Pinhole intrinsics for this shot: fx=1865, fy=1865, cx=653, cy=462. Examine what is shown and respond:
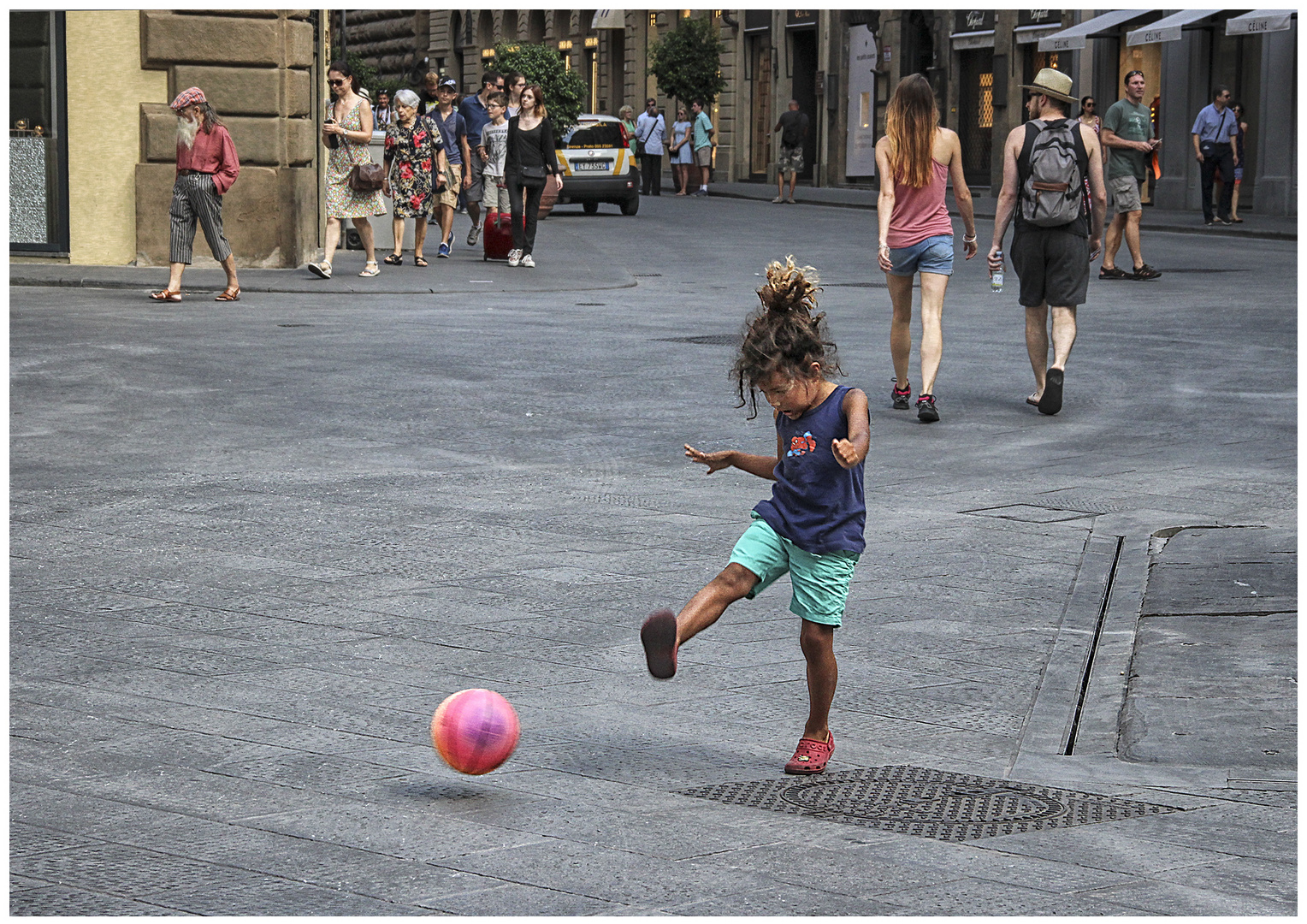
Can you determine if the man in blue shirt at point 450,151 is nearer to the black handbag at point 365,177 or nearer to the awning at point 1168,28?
the black handbag at point 365,177

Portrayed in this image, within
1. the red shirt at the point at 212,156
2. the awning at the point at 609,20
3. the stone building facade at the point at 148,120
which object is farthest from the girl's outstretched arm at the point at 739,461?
the awning at the point at 609,20

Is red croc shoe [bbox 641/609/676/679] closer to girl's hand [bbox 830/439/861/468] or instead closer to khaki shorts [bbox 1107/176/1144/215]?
girl's hand [bbox 830/439/861/468]

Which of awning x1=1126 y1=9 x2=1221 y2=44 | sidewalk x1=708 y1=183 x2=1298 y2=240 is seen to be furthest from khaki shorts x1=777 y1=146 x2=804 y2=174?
awning x1=1126 y1=9 x2=1221 y2=44

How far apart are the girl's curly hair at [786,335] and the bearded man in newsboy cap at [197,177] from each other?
36.0ft

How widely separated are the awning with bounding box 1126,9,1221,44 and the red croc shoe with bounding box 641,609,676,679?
27439mm

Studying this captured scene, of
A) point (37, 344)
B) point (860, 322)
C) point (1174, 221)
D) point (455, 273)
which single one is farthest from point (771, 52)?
point (37, 344)

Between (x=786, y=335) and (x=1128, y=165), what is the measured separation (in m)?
14.1

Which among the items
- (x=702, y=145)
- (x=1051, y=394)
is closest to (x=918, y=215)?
(x=1051, y=394)

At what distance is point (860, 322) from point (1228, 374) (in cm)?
372

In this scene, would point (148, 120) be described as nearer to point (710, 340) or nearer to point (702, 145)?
point (710, 340)

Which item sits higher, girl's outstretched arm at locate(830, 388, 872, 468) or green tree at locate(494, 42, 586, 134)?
green tree at locate(494, 42, 586, 134)

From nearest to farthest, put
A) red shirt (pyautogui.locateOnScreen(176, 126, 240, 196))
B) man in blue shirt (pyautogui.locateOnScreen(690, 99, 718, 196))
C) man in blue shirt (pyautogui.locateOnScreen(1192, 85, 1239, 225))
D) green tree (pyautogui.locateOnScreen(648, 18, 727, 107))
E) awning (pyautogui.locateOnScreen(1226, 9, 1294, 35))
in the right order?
red shirt (pyautogui.locateOnScreen(176, 126, 240, 196)) → awning (pyautogui.locateOnScreen(1226, 9, 1294, 35)) → man in blue shirt (pyautogui.locateOnScreen(1192, 85, 1239, 225)) → man in blue shirt (pyautogui.locateOnScreen(690, 99, 718, 196)) → green tree (pyautogui.locateOnScreen(648, 18, 727, 107))

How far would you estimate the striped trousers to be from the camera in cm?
1470

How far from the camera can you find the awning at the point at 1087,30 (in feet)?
106
